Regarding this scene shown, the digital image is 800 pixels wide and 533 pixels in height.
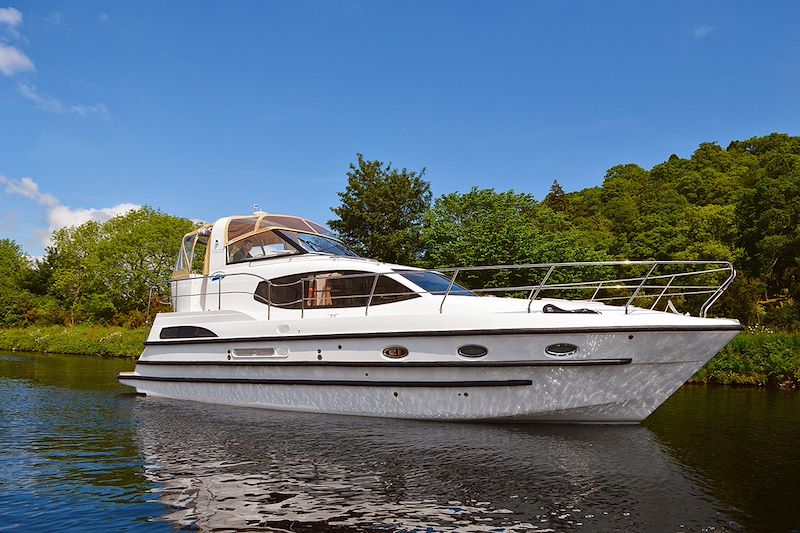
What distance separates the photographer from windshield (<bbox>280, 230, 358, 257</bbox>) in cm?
1090

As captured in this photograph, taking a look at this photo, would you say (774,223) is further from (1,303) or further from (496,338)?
(1,303)

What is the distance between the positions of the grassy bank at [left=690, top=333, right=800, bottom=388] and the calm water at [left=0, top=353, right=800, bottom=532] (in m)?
5.72

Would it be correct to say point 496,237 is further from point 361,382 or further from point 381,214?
point 361,382

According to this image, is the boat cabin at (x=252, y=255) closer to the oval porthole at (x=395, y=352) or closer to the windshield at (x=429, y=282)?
the windshield at (x=429, y=282)

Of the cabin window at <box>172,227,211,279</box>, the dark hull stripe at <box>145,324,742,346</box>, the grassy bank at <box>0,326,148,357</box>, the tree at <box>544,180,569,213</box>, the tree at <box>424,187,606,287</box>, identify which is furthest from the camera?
the tree at <box>544,180,569,213</box>

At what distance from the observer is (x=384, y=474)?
6.07 m

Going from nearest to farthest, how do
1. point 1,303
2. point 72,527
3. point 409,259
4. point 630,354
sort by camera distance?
point 72,527
point 630,354
point 409,259
point 1,303

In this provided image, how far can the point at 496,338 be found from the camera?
7.85 metres

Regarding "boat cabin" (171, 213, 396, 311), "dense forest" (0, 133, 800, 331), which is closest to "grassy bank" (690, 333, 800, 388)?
"dense forest" (0, 133, 800, 331)

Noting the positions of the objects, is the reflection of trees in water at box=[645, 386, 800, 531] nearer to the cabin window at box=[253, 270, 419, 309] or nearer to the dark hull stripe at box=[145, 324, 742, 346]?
the dark hull stripe at box=[145, 324, 742, 346]

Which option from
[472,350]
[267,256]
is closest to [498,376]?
[472,350]

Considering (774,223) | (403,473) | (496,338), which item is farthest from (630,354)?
(774,223)

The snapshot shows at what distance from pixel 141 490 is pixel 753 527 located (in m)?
5.82

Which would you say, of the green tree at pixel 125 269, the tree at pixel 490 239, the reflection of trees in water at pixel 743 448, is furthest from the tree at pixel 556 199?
the reflection of trees in water at pixel 743 448
